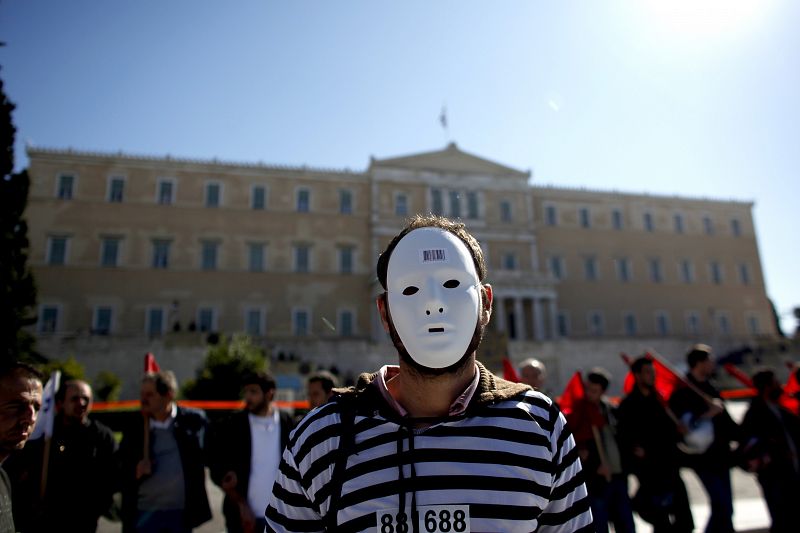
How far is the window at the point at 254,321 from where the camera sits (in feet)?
96.1

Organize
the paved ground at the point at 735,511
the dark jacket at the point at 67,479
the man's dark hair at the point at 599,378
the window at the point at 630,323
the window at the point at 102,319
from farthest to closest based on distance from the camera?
the window at the point at 630,323, the window at the point at 102,319, the paved ground at the point at 735,511, the man's dark hair at the point at 599,378, the dark jacket at the point at 67,479

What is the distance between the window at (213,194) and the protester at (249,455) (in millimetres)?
28364

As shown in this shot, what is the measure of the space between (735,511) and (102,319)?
28.9 meters

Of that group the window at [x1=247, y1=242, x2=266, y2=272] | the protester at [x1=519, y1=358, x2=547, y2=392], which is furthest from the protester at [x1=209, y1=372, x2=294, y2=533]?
the window at [x1=247, y1=242, x2=266, y2=272]

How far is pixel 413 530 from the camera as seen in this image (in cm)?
141

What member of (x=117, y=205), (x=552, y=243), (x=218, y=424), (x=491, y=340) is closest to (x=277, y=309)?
(x=117, y=205)

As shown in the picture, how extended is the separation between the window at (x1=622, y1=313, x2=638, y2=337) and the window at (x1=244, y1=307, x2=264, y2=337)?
80.7 feet

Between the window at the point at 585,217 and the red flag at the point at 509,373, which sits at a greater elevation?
the window at the point at 585,217

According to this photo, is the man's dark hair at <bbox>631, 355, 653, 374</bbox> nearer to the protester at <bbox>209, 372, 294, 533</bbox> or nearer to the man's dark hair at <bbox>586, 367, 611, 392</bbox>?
the man's dark hair at <bbox>586, 367, 611, 392</bbox>

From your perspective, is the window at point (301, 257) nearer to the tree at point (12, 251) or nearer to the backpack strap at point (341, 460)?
the tree at point (12, 251)

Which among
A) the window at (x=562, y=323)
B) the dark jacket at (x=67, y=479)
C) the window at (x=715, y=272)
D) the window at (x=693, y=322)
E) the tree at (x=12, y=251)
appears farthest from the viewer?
the window at (x=715, y=272)

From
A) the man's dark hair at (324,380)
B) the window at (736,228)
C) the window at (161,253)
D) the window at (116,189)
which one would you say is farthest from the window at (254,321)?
the window at (736,228)

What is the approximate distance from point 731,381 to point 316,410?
101ft

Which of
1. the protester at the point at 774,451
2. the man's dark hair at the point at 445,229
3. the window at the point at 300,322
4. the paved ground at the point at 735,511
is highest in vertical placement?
the window at the point at 300,322
